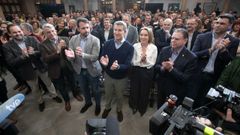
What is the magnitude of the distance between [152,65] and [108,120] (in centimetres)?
169

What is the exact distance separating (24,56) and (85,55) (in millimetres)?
988

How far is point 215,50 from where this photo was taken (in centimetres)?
218

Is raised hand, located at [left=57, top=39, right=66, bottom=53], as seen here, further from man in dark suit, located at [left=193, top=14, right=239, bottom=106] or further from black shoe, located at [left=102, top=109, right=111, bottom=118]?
man in dark suit, located at [left=193, top=14, right=239, bottom=106]

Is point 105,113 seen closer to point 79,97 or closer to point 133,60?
point 79,97

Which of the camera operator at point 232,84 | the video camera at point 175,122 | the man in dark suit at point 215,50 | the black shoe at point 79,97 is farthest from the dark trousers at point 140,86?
the video camera at point 175,122

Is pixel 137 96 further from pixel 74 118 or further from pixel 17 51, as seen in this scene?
pixel 17 51

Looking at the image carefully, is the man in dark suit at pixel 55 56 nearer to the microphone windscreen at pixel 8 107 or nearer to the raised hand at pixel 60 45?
the raised hand at pixel 60 45

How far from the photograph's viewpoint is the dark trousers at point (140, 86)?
2.29 m

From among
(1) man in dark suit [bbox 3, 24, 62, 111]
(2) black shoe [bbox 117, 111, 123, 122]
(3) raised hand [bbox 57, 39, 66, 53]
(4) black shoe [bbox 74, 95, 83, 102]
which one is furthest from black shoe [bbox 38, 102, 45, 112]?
(2) black shoe [bbox 117, 111, 123, 122]

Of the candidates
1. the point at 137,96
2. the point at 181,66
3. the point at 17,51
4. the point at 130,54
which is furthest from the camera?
the point at 137,96

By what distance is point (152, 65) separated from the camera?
2223mm

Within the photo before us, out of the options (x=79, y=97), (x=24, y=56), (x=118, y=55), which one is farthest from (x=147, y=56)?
(x=24, y=56)

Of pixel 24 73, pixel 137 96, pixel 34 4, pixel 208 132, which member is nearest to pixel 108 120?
pixel 208 132

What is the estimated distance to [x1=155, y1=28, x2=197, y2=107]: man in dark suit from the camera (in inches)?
→ 72.8
